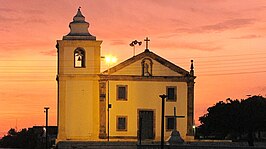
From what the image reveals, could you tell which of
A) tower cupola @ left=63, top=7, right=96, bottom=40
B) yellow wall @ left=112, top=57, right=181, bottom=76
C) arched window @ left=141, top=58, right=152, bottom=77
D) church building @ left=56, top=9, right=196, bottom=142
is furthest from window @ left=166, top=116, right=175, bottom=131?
tower cupola @ left=63, top=7, right=96, bottom=40

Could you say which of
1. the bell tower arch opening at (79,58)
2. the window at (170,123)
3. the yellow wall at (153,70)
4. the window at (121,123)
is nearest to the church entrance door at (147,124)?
the window at (170,123)

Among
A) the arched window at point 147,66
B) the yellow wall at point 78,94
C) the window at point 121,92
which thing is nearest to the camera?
the yellow wall at point 78,94

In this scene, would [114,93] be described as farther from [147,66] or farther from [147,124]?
[147,124]

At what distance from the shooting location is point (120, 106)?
79188mm

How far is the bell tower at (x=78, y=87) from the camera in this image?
7850 centimetres

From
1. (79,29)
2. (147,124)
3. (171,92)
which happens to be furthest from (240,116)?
(79,29)

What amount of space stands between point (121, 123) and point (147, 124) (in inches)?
109

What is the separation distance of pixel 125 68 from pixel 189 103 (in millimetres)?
6913

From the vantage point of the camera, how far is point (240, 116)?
8419 cm

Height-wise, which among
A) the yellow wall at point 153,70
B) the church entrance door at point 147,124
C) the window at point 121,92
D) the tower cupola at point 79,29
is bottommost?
the church entrance door at point 147,124

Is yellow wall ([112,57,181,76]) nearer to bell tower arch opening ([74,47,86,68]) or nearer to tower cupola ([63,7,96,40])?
bell tower arch opening ([74,47,86,68])

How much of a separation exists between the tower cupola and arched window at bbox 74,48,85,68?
4.07 feet

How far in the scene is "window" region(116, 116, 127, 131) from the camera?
78.9 metres

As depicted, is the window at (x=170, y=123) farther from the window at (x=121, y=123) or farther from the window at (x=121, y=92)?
the window at (x=121, y=92)
